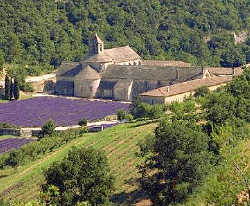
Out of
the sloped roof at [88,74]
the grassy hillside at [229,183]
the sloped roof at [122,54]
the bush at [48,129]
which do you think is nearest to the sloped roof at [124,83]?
the sloped roof at [88,74]

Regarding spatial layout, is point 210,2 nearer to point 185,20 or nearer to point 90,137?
point 185,20

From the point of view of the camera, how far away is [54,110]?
246 feet

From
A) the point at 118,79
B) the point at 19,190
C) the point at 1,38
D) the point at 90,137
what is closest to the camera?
the point at 19,190

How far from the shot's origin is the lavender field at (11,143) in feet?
184

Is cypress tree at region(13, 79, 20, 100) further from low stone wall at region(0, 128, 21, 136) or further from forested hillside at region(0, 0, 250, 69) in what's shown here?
low stone wall at region(0, 128, 21, 136)

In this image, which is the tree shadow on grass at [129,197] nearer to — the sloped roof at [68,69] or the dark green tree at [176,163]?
the dark green tree at [176,163]

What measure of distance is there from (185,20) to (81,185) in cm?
8898

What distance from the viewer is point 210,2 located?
12500 cm

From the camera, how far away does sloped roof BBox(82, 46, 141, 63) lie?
295ft

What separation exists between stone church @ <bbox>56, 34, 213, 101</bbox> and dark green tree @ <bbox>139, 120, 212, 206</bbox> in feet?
148

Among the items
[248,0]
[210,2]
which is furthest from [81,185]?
[248,0]

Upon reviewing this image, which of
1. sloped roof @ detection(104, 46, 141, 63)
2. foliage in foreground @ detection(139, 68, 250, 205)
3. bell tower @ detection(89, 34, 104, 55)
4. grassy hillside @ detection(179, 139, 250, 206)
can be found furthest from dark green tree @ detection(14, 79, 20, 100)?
grassy hillside @ detection(179, 139, 250, 206)

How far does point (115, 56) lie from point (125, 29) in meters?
20.2

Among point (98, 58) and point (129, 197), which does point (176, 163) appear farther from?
point (98, 58)
